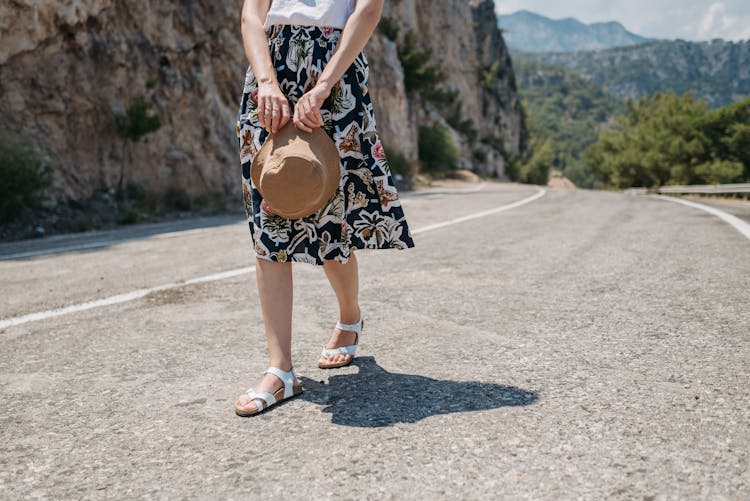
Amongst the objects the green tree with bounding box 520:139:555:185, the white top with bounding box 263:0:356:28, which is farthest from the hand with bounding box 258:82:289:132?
the green tree with bounding box 520:139:555:185

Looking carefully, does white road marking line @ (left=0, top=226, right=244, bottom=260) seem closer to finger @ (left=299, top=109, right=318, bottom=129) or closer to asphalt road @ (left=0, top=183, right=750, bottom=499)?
asphalt road @ (left=0, top=183, right=750, bottom=499)

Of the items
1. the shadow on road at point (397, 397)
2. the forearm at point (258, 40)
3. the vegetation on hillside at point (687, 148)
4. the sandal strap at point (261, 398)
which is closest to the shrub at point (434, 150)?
the vegetation on hillside at point (687, 148)

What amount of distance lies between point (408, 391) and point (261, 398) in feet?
1.78

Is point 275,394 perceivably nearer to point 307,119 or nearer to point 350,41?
point 307,119

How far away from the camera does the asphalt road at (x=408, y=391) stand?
63.9 inches

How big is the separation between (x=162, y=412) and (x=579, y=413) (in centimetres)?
142

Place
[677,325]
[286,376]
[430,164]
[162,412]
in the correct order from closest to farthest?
[162,412], [286,376], [677,325], [430,164]

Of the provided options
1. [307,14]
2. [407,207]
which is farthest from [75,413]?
[407,207]

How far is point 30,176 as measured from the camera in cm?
1023

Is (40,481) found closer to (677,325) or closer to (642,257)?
(677,325)

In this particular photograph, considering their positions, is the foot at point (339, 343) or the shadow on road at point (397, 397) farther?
the foot at point (339, 343)

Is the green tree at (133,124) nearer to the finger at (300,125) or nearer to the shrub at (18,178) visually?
the shrub at (18,178)

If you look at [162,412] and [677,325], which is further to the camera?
[677,325]

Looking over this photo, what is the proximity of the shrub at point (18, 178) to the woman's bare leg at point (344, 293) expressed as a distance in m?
9.18
